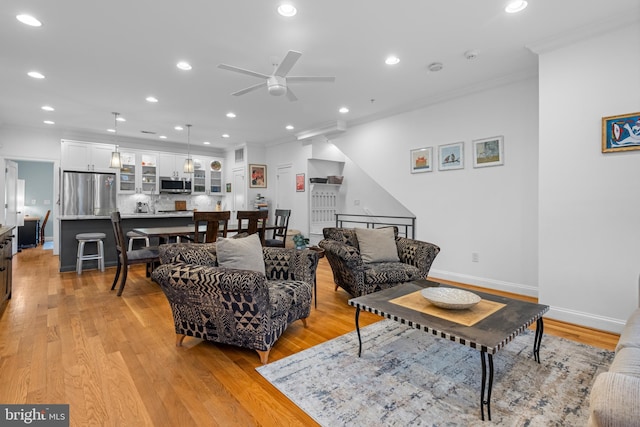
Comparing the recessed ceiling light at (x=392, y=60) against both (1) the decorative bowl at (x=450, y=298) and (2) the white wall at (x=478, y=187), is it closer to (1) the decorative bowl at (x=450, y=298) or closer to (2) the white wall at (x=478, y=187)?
(2) the white wall at (x=478, y=187)

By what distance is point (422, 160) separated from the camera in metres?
4.82

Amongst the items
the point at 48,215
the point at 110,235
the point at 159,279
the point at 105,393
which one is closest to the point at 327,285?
the point at 159,279

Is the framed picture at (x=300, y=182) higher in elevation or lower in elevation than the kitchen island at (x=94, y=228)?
higher

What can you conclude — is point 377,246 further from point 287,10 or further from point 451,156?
point 287,10

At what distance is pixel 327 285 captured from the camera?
4.37m

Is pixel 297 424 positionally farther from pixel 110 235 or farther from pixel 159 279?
pixel 110 235

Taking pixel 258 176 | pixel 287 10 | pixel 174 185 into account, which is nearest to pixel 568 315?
pixel 287 10

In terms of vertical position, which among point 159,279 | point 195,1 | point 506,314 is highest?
point 195,1

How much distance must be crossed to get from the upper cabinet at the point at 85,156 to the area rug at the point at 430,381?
675 centimetres

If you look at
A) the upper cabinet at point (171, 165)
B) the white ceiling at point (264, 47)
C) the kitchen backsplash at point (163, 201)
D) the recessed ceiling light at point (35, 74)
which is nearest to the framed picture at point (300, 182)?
the white ceiling at point (264, 47)

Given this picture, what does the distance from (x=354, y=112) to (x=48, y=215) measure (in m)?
9.02

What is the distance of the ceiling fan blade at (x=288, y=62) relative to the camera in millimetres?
2658

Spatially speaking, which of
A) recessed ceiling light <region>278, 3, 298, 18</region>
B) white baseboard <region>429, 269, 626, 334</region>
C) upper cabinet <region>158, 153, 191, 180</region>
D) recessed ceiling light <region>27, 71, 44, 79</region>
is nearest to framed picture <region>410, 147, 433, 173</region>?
white baseboard <region>429, 269, 626, 334</region>

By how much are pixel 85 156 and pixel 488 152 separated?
767 centimetres
